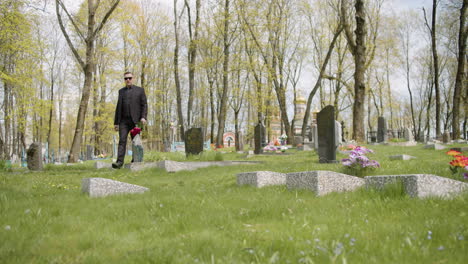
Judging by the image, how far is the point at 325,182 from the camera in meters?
5.48

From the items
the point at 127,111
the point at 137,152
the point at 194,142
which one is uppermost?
the point at 127,111

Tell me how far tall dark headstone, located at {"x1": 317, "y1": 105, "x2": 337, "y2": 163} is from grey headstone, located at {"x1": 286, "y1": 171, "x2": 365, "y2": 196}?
5297 mm

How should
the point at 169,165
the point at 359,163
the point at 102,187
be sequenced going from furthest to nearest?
the point at 169,165 → the point at 359,163 → the point at 102,187

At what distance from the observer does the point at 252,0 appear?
2911cm

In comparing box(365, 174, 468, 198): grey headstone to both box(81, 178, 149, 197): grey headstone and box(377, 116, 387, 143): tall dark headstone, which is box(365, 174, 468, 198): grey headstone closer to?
box(81, 178, 149, 197): grey headstone

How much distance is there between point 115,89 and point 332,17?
21.5m

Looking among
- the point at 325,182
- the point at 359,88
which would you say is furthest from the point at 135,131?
the point at 359,88

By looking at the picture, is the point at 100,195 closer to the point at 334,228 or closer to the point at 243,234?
the point at 243,234

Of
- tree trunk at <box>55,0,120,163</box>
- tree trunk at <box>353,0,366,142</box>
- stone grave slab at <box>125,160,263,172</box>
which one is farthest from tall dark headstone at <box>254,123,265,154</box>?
tree trunk at <box>55,0,120,163</box>

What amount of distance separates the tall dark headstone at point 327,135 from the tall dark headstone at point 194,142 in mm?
4302

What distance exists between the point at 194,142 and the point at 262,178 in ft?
24.2

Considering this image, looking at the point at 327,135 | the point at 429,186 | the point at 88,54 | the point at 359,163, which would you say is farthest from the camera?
the point at 88,54

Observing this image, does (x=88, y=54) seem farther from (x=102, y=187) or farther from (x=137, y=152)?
(x=102, y=187)

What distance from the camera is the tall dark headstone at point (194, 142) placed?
13.7 meters
